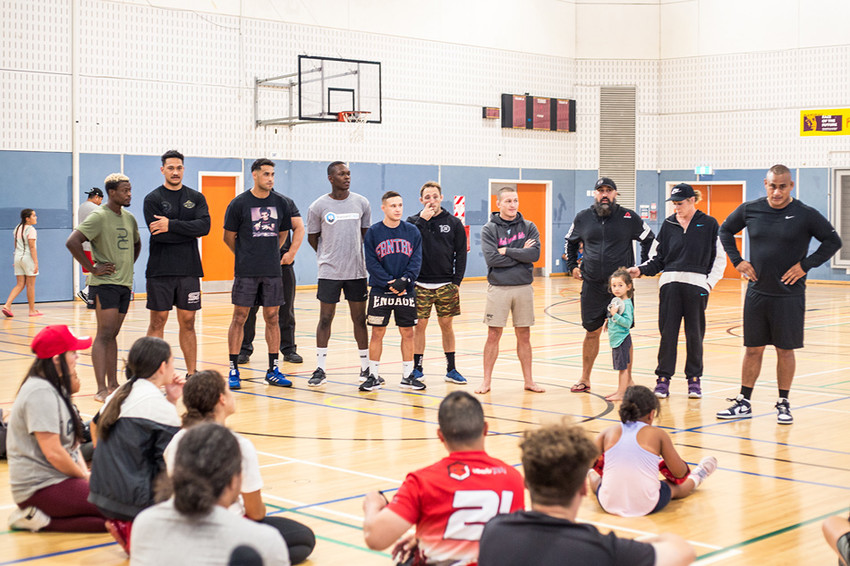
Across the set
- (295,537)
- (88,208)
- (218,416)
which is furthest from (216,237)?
(218,416)

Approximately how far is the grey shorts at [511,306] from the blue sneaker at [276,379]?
7.09ft

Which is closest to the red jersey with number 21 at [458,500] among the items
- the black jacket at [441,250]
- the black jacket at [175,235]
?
the black jacket at [175,235]

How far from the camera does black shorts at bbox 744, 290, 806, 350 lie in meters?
8.47

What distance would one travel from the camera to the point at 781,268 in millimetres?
8492

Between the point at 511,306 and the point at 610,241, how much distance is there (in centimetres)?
120

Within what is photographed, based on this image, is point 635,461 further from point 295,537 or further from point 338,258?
point 338,258

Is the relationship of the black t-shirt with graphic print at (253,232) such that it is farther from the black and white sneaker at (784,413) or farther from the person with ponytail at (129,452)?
the person with ponytail at (129,452)

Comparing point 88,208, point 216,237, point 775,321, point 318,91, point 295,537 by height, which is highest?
point 318,91

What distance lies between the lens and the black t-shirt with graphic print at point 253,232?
1023 cm

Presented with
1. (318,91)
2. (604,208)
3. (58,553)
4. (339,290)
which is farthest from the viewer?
(318,91)

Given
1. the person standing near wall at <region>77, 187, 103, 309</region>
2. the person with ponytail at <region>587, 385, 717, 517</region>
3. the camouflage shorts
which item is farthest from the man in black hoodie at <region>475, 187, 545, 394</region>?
the person standing near wall at <region>77, 187, 103, 309</region>

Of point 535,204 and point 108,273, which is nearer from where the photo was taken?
point 108,273

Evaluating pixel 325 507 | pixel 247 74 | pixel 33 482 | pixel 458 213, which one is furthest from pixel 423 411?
pixel 458 213

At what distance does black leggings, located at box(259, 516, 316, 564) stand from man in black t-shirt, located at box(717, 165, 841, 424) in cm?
490
